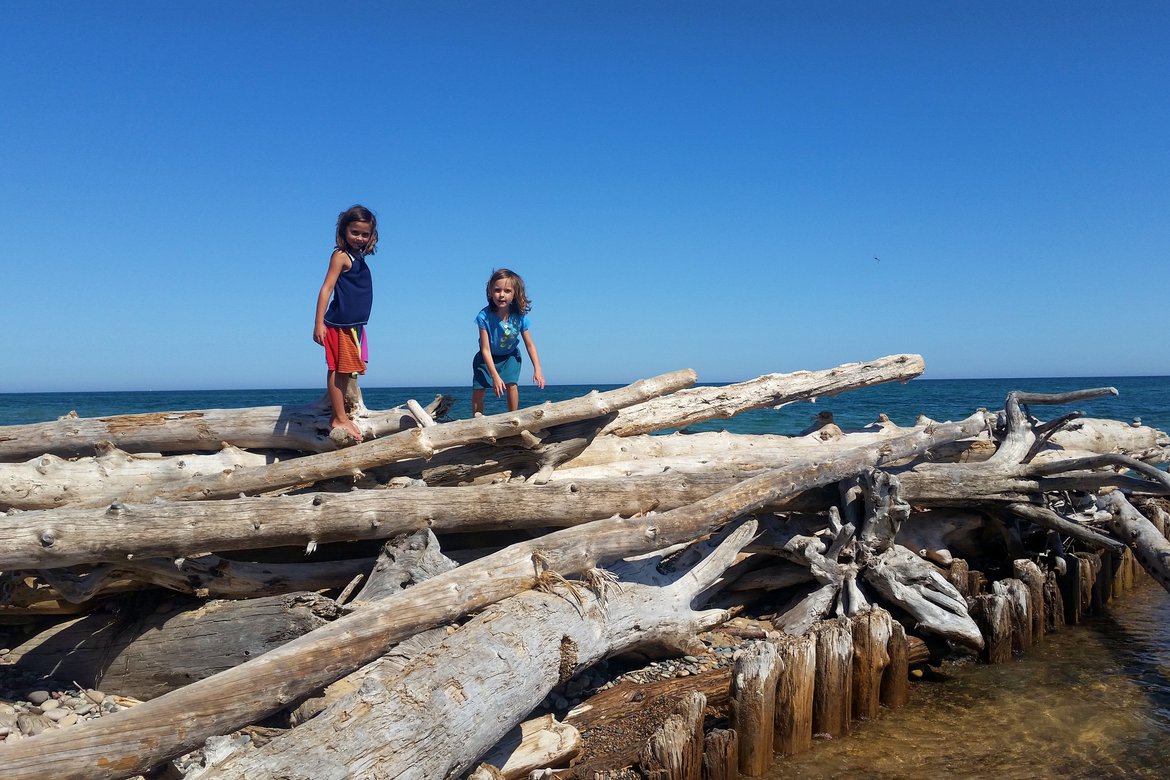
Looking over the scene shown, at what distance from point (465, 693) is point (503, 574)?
1.01 m

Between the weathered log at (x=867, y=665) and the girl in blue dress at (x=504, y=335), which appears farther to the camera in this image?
the girl in blue dress at (x=504, y=335)

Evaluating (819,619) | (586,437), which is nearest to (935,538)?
(819,619)

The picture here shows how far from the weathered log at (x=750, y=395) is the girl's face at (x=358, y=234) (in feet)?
10.0

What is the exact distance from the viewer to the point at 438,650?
12.4 feet

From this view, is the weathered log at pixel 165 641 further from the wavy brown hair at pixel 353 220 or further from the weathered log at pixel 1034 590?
the weathered log at pixel 1034 590

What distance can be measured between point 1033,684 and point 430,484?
5150 millimetres

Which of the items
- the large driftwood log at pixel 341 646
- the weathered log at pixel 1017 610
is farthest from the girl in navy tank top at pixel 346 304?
the weathered log at pixel 1017 610

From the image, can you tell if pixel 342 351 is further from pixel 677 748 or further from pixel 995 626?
pixel 995 626

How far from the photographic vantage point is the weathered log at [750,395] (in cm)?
809

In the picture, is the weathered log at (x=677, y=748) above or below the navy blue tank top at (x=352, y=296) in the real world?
below

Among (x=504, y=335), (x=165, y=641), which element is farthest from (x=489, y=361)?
(x=165, y=641)

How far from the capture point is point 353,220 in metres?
6.27

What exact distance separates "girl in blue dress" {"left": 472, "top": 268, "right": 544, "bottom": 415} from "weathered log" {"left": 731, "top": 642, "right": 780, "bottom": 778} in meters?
3.90

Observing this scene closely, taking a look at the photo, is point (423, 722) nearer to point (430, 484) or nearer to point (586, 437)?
point (430, 484)
